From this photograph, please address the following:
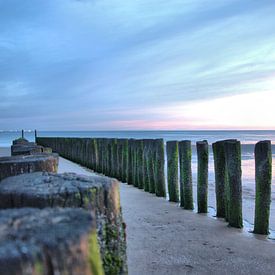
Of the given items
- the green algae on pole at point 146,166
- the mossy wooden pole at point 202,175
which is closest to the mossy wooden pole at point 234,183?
the mossy wooden pole at point 202,175

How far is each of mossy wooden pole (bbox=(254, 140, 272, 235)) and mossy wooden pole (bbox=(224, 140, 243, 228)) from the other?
28 cm

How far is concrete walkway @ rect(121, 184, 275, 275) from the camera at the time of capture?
3959mm

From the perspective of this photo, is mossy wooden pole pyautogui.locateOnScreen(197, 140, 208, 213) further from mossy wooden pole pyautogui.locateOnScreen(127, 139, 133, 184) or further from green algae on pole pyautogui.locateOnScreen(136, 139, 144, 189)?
mossy wooden pole pyautogui.locateOnScreen(127, 139, 133, 184)

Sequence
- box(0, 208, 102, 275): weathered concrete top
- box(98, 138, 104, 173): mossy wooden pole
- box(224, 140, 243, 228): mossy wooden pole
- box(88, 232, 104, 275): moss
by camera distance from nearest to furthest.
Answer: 1. box(0, 208, 102, 275): weathered concrete top
2. box(88, 232, 104, 275): moss
3. box(224, 140, 243, 228): mossy wooden pole
4. box(98, 138, 104, 173): mossy wooden pole

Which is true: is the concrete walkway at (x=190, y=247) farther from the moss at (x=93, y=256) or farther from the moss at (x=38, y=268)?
the moss at (x=38, y=268)

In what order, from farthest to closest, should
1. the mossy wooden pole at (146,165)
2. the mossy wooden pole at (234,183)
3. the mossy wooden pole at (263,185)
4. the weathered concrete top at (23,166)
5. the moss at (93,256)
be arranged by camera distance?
the mossy wooden pole at (146,165)
the mossy wooden pole at (234,183)
the mossy wooden pole at (263,185)
the weathered concrete top at (23,166)
the moss at (93,256)

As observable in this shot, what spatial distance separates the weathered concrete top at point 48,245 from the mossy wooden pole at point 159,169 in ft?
23.3

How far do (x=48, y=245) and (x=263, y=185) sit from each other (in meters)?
4.68

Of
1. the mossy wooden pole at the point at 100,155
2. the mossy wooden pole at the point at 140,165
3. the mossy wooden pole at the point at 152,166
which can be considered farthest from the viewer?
the mossy wooden pole at the point at 100,155

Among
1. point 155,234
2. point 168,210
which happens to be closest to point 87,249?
point 155,234

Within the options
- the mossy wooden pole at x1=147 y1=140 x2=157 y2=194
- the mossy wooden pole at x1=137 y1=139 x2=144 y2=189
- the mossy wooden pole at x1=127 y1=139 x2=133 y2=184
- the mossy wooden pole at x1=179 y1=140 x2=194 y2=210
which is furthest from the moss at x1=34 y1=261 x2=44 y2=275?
the mossy wooden pole at x1=127 y1=139 x2=133 y2=184

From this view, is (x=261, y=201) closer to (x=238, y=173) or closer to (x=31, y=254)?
(x=238, y=173)

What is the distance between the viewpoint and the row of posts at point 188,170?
5.39m

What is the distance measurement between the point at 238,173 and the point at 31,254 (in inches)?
191
